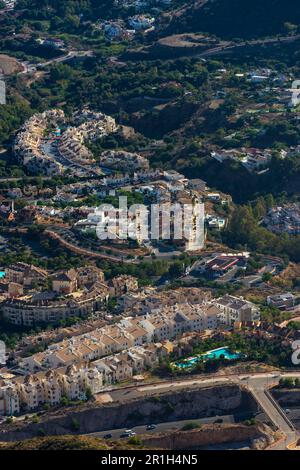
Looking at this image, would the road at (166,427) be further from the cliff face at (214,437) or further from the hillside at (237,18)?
the hillside at (237,18)

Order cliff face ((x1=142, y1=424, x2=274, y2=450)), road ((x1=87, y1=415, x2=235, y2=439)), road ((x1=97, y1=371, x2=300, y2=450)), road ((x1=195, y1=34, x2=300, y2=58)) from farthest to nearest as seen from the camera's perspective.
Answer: road ((x1=195, y1=34, x2=300, y2=58)) → road ((x1=97, y1=371, x2=300, y2=450)) → road ((x1=87, y1=415, x2=235, y2=439)) → cliff face ((x1=142, y1=424, x2=274, y2=450))

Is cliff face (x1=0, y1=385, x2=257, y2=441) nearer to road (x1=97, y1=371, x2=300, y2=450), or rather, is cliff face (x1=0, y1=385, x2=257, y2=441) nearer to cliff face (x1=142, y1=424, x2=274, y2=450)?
road (x1=97, y1=371, x2=300, y2=450)

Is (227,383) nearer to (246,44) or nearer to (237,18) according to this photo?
(246,44)

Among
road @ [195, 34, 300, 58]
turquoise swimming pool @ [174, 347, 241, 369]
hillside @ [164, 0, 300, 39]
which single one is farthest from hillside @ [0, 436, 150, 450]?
hillside @ [164, 0, 300, 39]

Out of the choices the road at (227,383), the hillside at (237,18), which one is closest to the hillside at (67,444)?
the road at (227,383)

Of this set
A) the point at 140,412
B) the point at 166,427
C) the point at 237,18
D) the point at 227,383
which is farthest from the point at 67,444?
the point at 237,18
